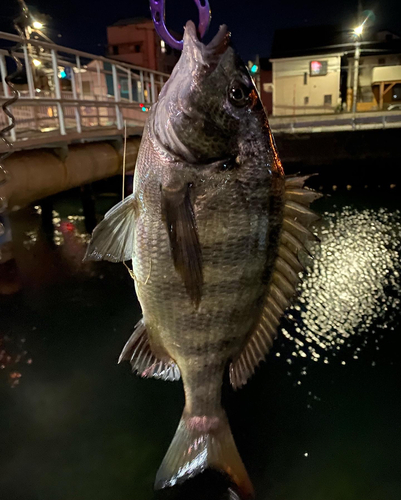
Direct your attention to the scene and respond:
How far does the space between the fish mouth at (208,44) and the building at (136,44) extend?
88.7ft

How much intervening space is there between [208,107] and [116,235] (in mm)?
574

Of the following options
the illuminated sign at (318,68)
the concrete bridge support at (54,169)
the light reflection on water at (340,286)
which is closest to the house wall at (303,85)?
the illuminated sign at (318,68)

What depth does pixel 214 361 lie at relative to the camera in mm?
1668

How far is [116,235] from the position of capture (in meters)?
1.51

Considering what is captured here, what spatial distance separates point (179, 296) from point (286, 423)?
3180mm

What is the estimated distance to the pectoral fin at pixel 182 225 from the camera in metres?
1.39

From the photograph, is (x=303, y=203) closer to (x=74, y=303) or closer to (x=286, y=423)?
(x=286, y=423)

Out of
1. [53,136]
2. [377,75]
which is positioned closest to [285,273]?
[53,136]

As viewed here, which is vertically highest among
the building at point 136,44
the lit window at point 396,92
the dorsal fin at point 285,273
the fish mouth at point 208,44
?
the building at point 136,44

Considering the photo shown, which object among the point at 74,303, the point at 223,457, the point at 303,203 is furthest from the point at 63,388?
the point at 303,203

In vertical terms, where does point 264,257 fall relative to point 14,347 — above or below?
above

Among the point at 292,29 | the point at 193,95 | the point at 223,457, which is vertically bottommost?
the point at 223,457

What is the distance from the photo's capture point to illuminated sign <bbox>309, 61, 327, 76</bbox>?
21172 millimetres

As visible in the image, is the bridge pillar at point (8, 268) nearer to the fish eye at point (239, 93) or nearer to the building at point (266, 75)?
the fish eye at point (239, 93)
